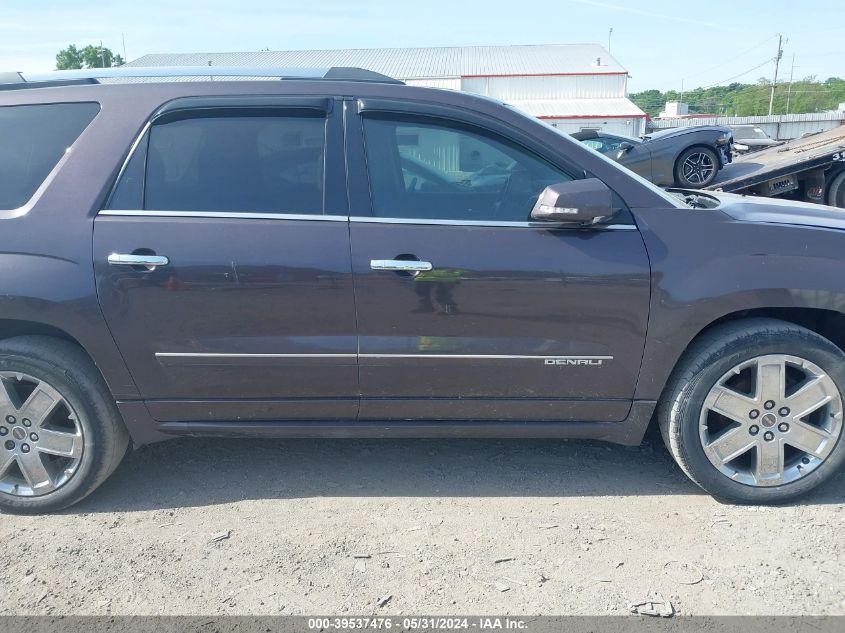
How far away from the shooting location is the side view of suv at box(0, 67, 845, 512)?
289cm

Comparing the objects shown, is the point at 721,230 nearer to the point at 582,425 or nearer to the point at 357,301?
the point at 582,425

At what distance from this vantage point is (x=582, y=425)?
3.11 m

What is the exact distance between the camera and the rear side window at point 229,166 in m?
2.97

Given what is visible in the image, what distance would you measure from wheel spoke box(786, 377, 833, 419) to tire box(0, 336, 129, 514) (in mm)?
3027

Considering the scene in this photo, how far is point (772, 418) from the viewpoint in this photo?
3023 millimetres

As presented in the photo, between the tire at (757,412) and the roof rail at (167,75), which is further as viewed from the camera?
the roof rail at (167,75)

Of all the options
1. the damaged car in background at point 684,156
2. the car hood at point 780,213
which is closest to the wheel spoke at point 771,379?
the car hood at point 780,213

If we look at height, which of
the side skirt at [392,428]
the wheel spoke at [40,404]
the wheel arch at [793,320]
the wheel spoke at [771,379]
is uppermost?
the wheel arch at [793,320]

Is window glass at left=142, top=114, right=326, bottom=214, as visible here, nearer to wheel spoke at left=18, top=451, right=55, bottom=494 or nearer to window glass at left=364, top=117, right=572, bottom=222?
window glass at left=364, top=117, right=572, bottom=222

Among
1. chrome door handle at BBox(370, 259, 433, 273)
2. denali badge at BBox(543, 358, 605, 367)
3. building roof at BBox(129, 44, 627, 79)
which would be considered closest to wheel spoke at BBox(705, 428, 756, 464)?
denali badge at BBox(543, 358, 605, 367)

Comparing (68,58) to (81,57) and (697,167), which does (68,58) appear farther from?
(697,167)

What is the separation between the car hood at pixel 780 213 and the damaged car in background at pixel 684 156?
9203mm

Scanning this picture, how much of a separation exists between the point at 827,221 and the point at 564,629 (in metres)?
2.17

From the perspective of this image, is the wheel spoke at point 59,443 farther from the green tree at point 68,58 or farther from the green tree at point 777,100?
the green tree at point 777,100
